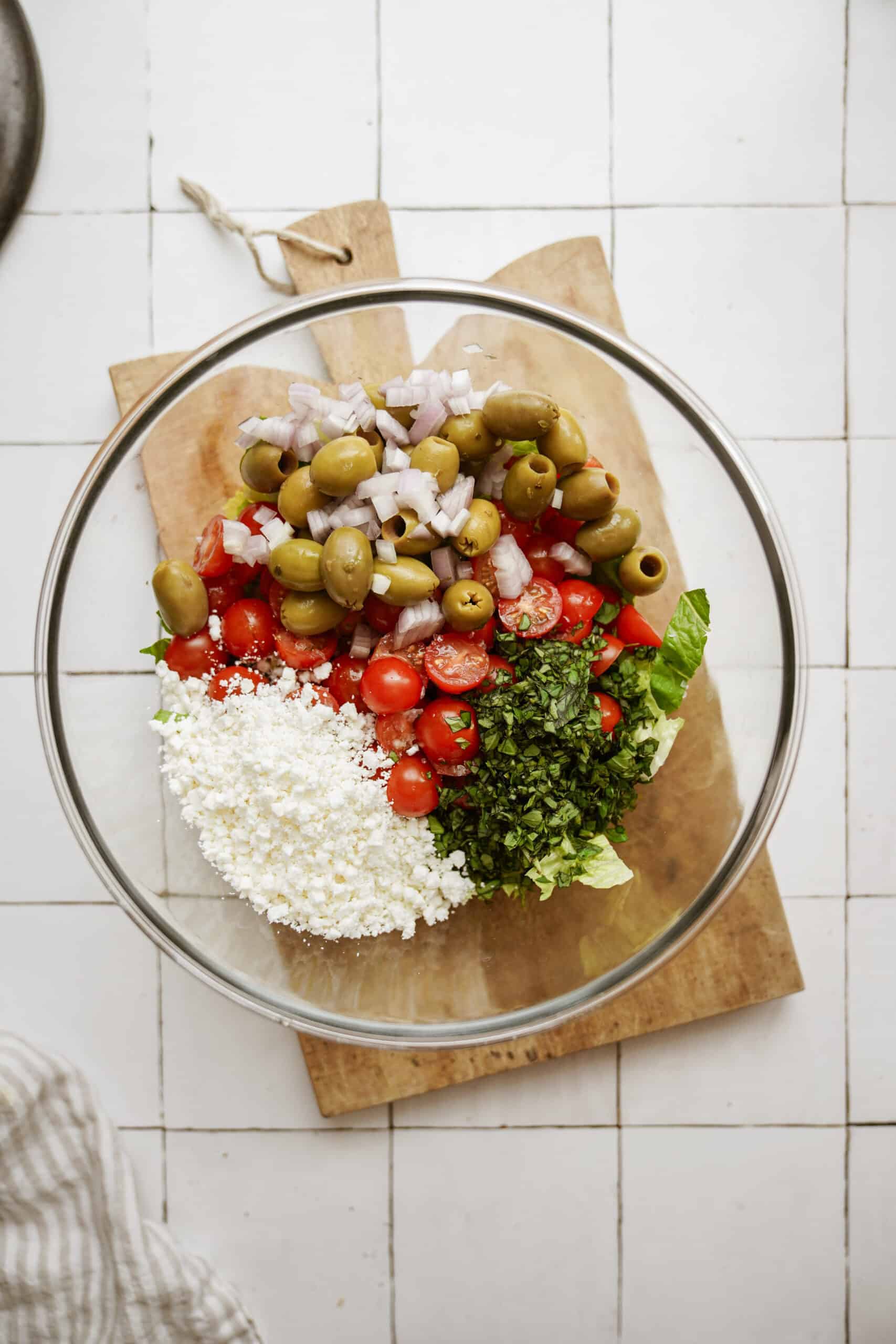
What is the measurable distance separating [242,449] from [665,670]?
769 mm

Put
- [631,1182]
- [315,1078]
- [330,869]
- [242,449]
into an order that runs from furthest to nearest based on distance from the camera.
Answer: [631,1182] < [315,1078] < [242,449] < [330,869]

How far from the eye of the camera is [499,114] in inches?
70.1

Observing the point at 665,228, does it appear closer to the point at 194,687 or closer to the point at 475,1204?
the point at 194,687

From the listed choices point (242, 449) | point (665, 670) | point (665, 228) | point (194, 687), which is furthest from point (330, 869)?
point (665, 228)

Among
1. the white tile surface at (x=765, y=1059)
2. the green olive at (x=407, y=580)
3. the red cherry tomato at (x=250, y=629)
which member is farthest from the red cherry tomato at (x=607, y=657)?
the white tile surface at (x=765, y=1059)

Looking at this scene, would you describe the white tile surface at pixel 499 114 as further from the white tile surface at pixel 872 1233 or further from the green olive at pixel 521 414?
the white tile surface at pixel 872 1233

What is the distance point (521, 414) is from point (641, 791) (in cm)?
63

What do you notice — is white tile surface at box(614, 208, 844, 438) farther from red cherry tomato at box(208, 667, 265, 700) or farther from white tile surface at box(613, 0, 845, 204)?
red cherry tomato at box(208, 667, 265, 700)

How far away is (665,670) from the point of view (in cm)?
145

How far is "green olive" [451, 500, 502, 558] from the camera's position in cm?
132

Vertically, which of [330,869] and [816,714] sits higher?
[816,714]

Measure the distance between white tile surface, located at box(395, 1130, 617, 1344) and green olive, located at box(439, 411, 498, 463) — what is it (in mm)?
1280

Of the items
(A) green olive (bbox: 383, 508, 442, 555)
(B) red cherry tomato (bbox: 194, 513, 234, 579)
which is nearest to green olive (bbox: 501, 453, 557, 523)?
(A) green olive (bbox: 383, 508, 442, 555)

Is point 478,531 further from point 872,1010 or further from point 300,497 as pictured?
point 872,1010
